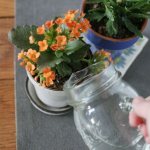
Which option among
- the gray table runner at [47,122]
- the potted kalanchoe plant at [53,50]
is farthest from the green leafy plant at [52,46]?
the gray table runner at [47,122]

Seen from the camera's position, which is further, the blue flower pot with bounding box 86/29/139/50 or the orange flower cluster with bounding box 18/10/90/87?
the blue flower pot with bounding box 86/29/139/50

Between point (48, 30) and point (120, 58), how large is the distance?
218 mm

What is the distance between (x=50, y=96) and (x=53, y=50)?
103 mm

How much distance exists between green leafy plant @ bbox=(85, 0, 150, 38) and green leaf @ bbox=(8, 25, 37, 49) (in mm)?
138

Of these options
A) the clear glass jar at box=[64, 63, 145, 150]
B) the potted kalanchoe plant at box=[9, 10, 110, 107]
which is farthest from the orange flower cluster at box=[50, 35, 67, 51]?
the clear glass jar at box=[64, 63, 145, 150]

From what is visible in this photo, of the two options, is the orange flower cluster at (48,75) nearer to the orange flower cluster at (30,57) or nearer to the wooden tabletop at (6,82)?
the orange flower cluster at (30,57)

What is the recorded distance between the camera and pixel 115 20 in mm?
609

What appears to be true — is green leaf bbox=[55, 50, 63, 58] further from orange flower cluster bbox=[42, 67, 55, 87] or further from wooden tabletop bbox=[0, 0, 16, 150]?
wooden tabletop bbox=[0, 0, 16, 150]

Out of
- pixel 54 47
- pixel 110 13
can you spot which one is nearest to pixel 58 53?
pixel 54 47

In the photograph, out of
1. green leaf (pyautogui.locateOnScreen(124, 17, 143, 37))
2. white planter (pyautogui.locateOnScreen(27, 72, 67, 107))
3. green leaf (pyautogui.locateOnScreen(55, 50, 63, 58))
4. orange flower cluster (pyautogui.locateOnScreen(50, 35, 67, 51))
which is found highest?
orange flower cluster (pyautogui.locateOnScreen(50, 35, 67, 51))

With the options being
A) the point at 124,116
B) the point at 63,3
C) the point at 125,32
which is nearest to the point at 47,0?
the point at 63,3

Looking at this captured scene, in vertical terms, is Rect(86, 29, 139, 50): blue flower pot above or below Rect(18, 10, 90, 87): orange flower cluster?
below

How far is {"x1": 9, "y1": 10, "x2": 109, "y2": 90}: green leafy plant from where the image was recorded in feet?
1.67

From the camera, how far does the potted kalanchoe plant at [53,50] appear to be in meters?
0.51
